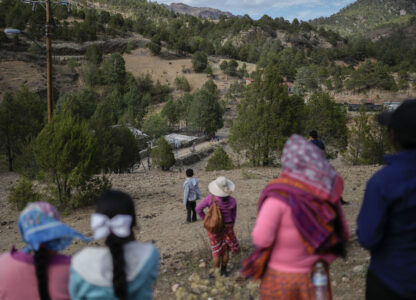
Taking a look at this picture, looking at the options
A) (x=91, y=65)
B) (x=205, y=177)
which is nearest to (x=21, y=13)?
(x=91, y=65)

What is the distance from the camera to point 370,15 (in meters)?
158

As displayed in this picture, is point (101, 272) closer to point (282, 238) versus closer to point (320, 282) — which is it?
point (282, 238)

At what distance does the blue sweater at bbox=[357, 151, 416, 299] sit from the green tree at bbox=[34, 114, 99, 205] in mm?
8227

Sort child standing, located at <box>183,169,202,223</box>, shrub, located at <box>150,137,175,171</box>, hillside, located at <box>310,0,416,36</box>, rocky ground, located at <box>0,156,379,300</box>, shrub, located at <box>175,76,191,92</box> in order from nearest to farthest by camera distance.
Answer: rocky ground, located at <box>0,156,379,300</box> → child standing, located at <box>183,169,202,223</box> → shrub, located at <box>150,137,175,171</box> → shrub, located at <box>175,76,191,92</box> → hillside, located at <box>310,0,416,36</box>

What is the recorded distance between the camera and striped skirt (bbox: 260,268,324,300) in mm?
1980

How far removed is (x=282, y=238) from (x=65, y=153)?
7.89m

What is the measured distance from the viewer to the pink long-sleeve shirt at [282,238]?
6.29 ft

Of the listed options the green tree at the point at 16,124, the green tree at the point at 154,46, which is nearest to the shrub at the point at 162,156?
the green tree at the point at 16,124

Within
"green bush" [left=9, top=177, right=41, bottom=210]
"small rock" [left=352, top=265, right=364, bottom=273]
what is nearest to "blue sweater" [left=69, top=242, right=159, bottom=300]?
"small rock" [left=352, top=265, right=364, bottom=273]

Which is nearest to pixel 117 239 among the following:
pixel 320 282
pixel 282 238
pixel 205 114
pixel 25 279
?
pixel 25 279

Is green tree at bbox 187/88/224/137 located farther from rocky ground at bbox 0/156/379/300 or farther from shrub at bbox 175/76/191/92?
rocky ground at bbox 0/156/379/300

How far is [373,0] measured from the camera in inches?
6619

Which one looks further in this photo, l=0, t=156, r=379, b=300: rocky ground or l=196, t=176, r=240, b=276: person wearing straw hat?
l=0, t=156, r=379, b=300: rocky ground

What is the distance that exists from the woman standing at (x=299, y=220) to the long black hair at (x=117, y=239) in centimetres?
77
